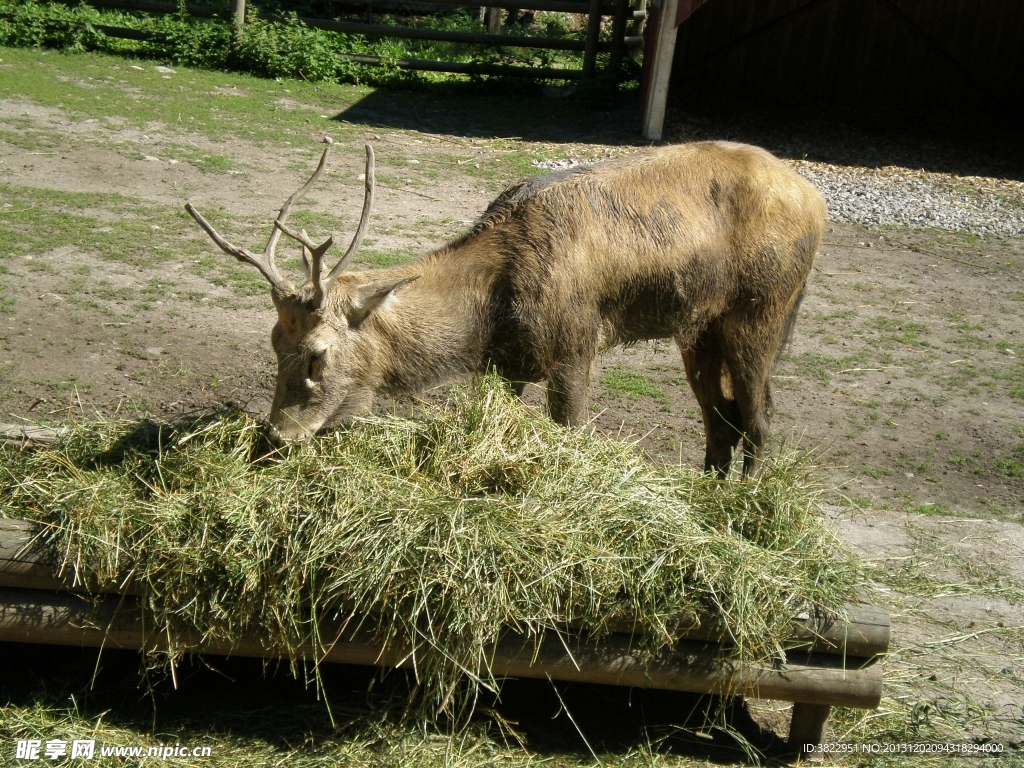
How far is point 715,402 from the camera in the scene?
6.37 metres

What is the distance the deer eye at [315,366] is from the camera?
5.07 metres

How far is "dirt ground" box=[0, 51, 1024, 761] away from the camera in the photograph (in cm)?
576

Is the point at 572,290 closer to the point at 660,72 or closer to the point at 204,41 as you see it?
the point at 660,72

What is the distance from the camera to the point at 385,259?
9.06 meters

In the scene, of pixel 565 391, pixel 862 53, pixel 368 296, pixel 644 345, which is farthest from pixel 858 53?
pixel 368 296

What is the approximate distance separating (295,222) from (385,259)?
1.12m

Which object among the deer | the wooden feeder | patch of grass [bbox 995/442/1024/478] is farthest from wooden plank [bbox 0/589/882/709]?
patch of grass [bbox 995/442/1024/478]

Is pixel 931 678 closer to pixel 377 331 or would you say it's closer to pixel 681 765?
pixel 681 765

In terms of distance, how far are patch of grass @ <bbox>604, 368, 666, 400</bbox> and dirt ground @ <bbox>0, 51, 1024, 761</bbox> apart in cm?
2

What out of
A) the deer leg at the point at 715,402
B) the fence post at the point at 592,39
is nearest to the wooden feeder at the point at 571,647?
the deer leg at the point at 715,402

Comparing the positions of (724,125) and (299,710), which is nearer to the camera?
(299,710)

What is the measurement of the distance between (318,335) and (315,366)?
0.50 feet

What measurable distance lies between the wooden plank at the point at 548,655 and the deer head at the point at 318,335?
44.8 inches

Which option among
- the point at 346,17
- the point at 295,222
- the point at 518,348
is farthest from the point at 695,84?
the point at 518,348
